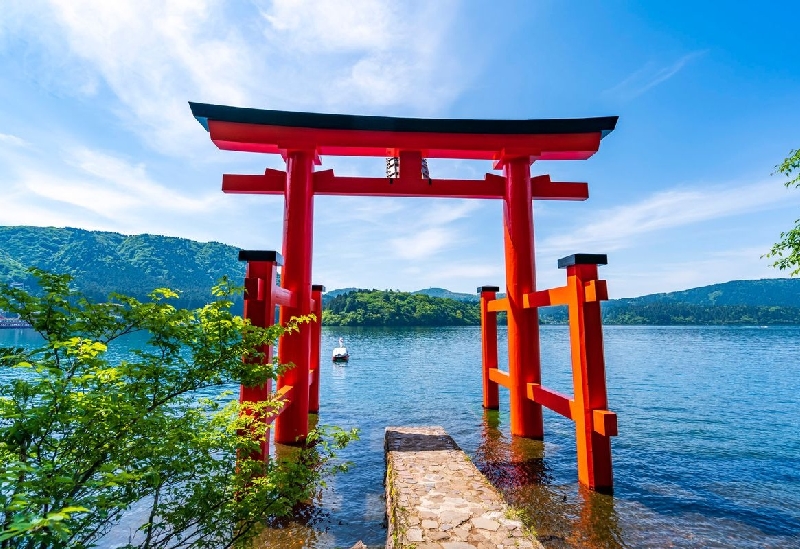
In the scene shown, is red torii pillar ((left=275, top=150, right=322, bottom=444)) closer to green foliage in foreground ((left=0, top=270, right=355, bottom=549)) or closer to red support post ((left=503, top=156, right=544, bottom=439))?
green foliage in foreground ((left=0, top=270, right=355, bottom=549))

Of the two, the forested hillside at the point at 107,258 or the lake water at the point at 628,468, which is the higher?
the forested hillside at the point at 107,258

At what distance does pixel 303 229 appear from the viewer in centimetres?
805

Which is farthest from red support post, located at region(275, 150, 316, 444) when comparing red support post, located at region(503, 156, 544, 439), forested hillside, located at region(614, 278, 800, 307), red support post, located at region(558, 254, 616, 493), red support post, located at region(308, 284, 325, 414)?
forested hillside, located at region(614, 278, 800, 307)

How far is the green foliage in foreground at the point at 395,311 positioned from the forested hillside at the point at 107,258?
149 feet

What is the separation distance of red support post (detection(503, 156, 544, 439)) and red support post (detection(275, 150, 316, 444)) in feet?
15.4

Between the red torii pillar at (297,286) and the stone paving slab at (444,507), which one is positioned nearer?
the stone paving slab at (444,507)

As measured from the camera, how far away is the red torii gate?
782 centimetres

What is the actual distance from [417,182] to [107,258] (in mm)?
172230

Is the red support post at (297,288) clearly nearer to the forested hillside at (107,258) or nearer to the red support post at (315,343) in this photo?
the red support post at (315,343)

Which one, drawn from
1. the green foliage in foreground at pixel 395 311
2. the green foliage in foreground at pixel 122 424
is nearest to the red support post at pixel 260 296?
the green foliage in foreground at pixel 122 424

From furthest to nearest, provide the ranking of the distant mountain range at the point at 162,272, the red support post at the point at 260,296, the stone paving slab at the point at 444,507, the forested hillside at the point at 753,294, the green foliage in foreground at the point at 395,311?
the forested hillside at the point at 753,294
the distant mountain range at the point at 162,272
the green foliage in foreground at the point at 395,311
the red support post at the point at 260,296
the stone paving slab at the point at 444,507

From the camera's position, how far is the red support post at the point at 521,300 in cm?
877

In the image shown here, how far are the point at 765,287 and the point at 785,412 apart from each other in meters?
230

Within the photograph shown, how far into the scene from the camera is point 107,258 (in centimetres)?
14100
